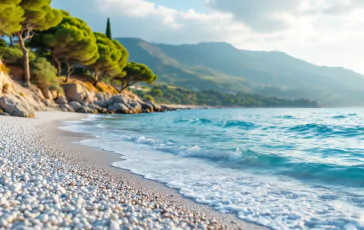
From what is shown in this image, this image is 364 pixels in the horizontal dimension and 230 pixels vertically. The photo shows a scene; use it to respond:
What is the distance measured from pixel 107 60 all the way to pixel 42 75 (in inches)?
550

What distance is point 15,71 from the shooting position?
30.1 meters

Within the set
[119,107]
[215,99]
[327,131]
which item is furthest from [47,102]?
[215,99]

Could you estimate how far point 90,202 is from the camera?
12.6 ft

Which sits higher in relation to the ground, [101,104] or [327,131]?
[101,104]

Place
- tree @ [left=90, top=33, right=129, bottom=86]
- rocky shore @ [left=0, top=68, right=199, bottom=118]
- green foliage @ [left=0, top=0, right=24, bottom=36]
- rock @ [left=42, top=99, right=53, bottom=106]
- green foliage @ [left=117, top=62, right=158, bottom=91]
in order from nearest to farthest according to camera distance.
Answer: rocky shore @ [left=0, top=68, right=199, bottom=118] → green foliage @ [left=0, top=0, right=24, bottom=36] → rock @ [left=42, top=99, right=53, bottom=106] → tree @ [left=90, top=33, right=129, bottom=86] → green foliage @ [left=117, top=62, right=158, bottom=91]

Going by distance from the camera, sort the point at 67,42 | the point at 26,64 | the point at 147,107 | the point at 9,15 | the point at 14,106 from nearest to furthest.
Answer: the point at 14,106 → the point at 9,15 → the point at 26,64 → the point at 67,42 → the point at 147,107

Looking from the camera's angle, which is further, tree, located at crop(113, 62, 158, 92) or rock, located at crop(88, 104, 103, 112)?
tree, located at crop(113, 62, 158, 92)

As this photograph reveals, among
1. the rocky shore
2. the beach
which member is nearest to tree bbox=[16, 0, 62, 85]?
the rocky shore

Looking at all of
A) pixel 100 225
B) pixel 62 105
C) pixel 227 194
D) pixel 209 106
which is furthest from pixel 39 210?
pixel 209 106

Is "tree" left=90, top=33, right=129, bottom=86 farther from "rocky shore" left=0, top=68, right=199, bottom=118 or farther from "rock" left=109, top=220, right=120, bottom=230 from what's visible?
"rock" left=109, top=220, right=120, bottom=230

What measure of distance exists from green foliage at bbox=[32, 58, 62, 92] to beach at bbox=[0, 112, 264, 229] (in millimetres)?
26436

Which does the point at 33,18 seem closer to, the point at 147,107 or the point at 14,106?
the point at 14,106

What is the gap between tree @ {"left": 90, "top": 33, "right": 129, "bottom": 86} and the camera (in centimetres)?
4319

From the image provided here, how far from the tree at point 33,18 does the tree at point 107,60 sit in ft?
41.1
